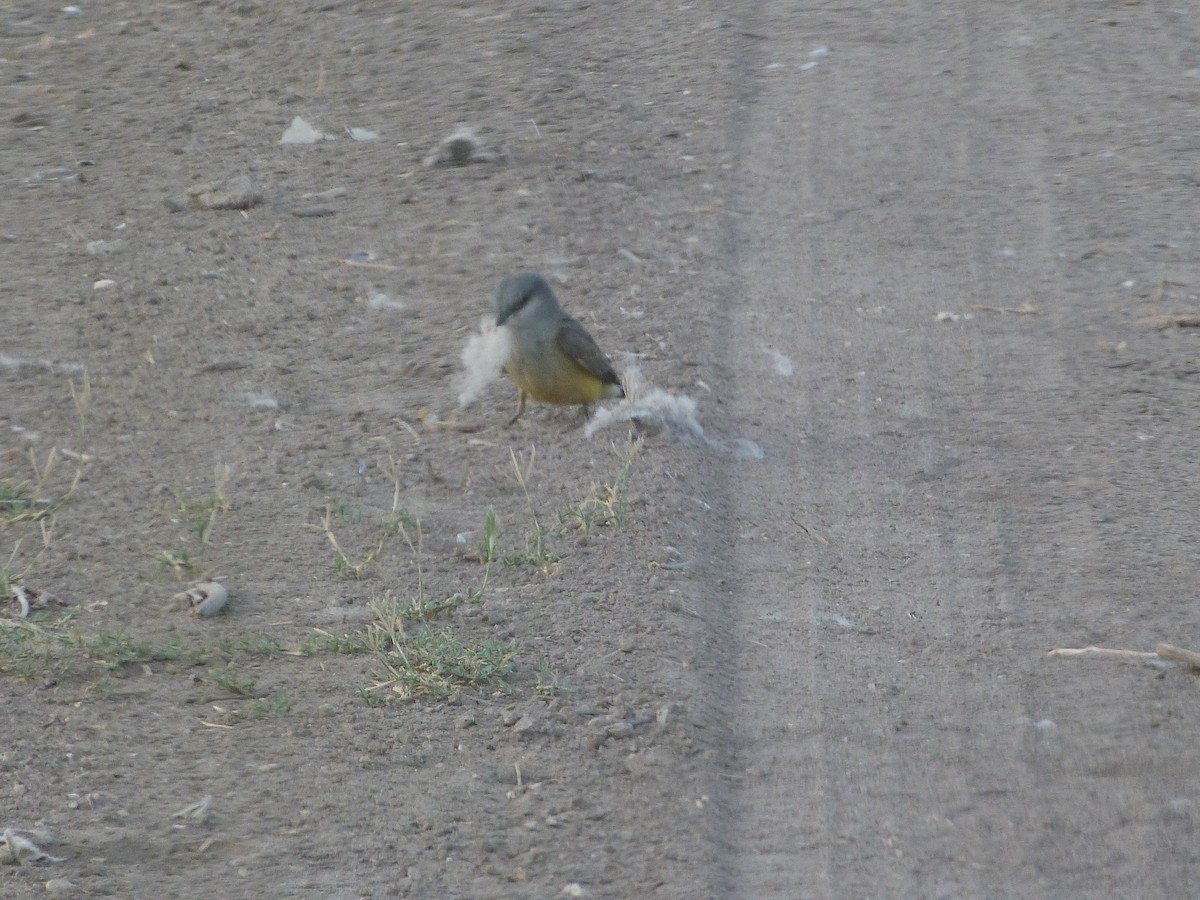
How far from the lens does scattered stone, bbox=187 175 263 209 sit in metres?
7.24

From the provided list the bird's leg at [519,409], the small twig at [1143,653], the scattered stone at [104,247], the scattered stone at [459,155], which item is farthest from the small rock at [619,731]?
the scattered stone at [459,155]

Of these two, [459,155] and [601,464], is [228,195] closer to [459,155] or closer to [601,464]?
[459,155]

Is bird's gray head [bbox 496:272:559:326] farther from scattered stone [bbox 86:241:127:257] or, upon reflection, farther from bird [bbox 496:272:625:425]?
scattered stone [bbox 86:241:127:257]

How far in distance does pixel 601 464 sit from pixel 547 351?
0.48 meters

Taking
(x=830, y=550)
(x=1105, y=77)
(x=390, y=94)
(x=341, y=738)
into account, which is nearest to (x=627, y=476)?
(x=830, y=550)

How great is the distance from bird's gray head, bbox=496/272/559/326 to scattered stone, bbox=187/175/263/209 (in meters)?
2.02

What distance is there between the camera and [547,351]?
5652mm

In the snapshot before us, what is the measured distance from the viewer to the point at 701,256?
698 centimetres

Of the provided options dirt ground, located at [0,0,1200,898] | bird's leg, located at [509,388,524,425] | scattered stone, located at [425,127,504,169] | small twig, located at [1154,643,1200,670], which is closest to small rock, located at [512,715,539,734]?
dirt ground, located at [0,0,1200,898]

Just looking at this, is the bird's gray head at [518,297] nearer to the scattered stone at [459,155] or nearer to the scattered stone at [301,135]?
the scattered stone at [459,155]

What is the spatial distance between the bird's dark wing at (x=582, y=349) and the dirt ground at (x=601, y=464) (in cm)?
23

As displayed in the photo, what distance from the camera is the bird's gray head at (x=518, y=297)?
5.73 metres

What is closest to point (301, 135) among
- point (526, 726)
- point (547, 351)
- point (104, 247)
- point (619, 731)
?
point (104, 247)

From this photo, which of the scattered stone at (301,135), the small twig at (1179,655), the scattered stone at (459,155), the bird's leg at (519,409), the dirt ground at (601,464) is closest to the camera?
the dirt ground at (601,464)
